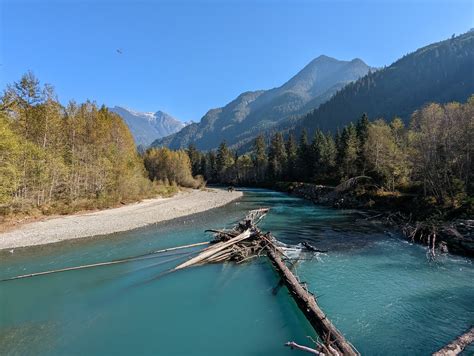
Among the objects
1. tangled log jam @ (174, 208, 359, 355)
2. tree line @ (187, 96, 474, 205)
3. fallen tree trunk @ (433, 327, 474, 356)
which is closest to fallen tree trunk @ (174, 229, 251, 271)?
tangled log jam @ (174, 208, 359, 355)

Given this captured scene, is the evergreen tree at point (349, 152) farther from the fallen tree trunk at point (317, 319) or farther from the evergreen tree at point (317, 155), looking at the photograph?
the fallen tree trunk at point (317, 319)

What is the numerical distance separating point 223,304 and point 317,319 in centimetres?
408

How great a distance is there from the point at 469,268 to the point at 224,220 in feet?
72.2

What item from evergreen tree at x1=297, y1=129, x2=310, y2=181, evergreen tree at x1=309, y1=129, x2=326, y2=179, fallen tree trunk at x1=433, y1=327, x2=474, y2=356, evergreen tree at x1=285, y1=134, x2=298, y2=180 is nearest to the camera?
fallen tree trunk at x1=433, y1=327, x2=474, y2=356

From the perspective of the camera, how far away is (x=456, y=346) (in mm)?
7258

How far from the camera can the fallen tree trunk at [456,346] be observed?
696cm

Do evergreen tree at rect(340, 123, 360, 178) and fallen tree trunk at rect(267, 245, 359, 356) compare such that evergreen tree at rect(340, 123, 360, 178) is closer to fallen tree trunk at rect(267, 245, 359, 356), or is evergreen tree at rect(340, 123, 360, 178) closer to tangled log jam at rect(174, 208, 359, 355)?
tangled log jam at rect(174, 208, 359, 355)

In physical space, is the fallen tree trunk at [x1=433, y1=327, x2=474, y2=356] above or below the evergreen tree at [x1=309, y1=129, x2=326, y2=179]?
below

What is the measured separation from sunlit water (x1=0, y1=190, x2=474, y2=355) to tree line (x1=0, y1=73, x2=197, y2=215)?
480 inches

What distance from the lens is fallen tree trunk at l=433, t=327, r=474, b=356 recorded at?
22.8 ft

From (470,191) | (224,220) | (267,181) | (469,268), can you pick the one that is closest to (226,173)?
(267,181)

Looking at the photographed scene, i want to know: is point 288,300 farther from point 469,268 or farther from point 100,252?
point 100,252

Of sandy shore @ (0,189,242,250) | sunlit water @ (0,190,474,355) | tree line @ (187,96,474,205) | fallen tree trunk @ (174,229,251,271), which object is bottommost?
sunlit water @ (0,190,474,355)

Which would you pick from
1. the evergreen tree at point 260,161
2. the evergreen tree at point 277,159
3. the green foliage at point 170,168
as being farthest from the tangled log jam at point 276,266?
the evergreen tree at point 260,161
